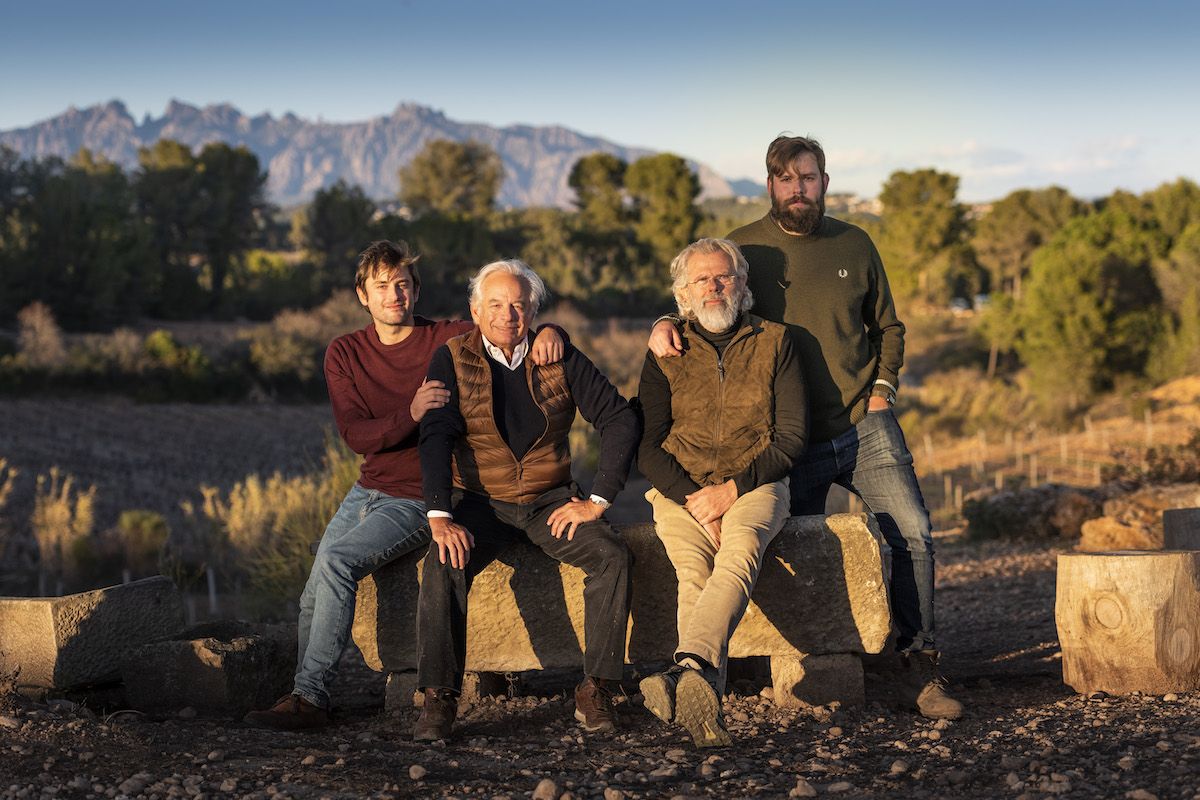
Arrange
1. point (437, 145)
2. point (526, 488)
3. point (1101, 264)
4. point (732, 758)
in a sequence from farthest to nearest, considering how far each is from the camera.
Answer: point (437, 145), point (1101, 264), point (526, 488), point (732, 758)

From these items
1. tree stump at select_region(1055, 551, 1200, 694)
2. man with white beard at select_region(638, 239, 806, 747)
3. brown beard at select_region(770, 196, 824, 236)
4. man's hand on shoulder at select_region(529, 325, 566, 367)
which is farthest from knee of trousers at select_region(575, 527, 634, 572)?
tree stump at select_region(1055, 551, 1200, 694)

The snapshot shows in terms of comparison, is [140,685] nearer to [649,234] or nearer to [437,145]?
[649,234]

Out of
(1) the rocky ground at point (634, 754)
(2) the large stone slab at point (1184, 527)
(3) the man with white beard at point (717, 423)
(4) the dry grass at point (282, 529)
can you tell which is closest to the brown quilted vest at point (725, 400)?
(3) the man with white beard at point (717, 423)

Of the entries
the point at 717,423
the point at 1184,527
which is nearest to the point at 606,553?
the point at 717,423

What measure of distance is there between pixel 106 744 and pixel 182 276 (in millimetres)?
41428

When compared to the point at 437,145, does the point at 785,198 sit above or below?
below

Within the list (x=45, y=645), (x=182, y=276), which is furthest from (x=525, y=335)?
(x=182, y=276)

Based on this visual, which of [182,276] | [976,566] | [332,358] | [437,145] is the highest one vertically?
[437,145]

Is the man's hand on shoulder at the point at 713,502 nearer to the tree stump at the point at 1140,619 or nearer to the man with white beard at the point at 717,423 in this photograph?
the man with white beard at the point at 717,423

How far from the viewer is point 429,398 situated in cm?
461

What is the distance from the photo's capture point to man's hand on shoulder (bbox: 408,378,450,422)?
4.61m

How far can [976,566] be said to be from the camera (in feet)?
31.7

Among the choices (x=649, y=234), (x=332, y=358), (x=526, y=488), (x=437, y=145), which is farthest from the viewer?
(x=437, y=145)

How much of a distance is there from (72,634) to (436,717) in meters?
1.64
